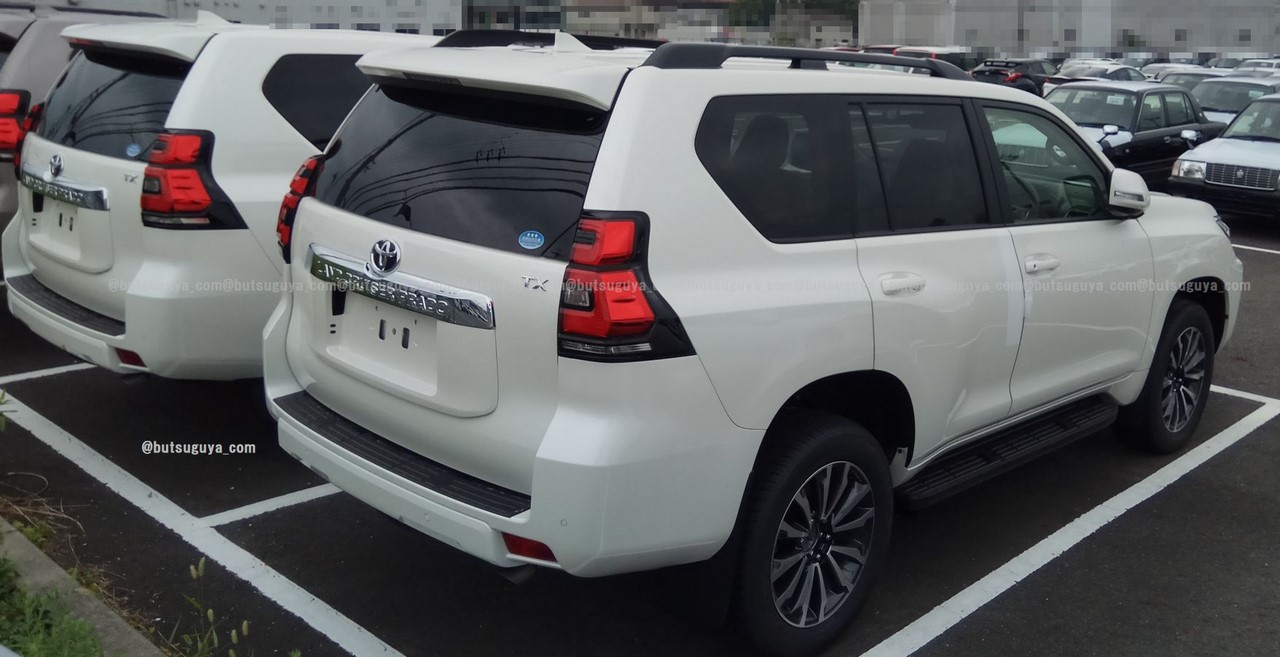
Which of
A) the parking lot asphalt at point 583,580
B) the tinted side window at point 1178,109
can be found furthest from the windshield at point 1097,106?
the parking lot asphalt at point 583,580

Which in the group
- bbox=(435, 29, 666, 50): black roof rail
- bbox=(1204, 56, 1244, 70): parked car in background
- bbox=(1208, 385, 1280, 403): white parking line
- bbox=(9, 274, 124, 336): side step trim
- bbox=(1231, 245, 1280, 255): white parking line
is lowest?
bbox=(1208, 385, 1280, 403): white parking line

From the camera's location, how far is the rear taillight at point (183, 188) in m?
4.67

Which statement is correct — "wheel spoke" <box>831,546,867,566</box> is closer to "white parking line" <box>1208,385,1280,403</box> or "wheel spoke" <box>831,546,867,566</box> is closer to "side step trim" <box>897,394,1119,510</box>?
"side step trim" <box>897,394,1119,510</box>

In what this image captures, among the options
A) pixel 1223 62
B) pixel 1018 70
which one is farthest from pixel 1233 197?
pixel 1223 62

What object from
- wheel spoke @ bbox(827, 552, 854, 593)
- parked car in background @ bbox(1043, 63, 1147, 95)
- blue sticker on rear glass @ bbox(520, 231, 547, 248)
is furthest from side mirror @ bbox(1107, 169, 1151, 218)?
parked car in background @ bbox(1043, 63, 1147, 95)

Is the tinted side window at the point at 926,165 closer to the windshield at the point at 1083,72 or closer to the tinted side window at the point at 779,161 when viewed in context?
the tinted side window at the point at 779,161

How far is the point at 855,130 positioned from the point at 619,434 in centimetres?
147

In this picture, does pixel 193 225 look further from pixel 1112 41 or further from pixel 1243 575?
pixel 1112 41

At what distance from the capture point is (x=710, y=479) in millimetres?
3115

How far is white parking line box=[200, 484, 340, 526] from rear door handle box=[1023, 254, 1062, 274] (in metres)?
2.82

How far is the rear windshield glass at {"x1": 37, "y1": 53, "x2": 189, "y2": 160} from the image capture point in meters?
4.96

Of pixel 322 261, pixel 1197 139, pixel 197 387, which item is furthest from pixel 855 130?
pixel 1197 139

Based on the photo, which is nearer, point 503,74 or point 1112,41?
point 503,74

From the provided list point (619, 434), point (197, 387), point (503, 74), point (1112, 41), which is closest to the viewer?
point (619, 434)
